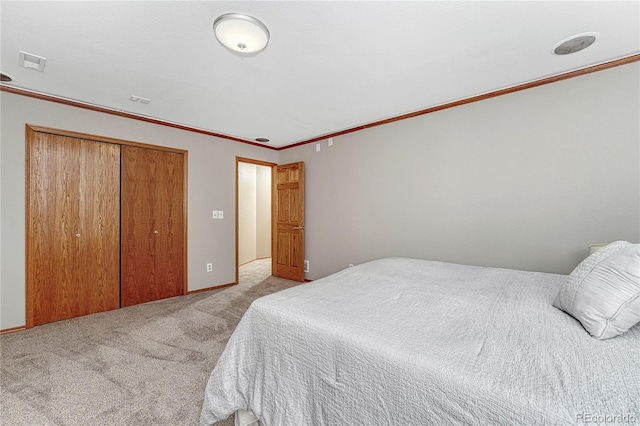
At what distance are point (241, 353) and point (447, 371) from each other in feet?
3.37

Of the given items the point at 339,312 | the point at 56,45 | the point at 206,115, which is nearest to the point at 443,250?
the point at 339,312

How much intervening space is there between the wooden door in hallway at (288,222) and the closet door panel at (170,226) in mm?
1662

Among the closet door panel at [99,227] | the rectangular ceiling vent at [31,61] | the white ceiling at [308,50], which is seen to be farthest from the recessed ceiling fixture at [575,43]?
the closet door panel at [99,227]

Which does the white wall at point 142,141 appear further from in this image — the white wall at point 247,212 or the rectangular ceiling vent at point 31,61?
the white wall at point 247,212

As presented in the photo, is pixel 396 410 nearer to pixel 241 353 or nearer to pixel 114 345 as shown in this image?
pixel 241 353

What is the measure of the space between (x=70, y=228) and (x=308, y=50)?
325cm

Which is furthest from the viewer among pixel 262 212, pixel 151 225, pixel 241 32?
pixel 262 212

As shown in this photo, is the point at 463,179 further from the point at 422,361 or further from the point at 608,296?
the point at 422,361

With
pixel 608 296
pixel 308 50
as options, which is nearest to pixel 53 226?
pixel 308 50

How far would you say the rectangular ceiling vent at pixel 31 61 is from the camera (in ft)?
6.89

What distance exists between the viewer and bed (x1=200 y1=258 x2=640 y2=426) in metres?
0.75

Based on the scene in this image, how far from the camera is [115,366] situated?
6.87ft

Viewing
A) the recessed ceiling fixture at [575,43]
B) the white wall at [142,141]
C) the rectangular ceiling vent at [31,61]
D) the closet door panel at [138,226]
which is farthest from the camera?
the closet door panel at [138,226]

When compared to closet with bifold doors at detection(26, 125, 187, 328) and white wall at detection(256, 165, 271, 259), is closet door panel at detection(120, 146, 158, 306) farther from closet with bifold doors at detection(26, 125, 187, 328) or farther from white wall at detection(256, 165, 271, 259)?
white wall at detection(256, 165, 271, 259)
